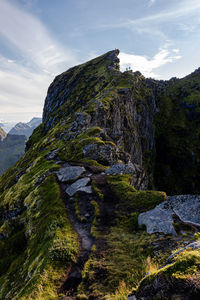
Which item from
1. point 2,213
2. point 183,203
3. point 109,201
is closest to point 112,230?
point 109,201

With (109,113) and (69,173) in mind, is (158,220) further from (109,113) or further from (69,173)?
(109,113)

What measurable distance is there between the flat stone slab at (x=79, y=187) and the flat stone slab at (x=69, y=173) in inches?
72.5

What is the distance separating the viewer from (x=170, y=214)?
16453mm

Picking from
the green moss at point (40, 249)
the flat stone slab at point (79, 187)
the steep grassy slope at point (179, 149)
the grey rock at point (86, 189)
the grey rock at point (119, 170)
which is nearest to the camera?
the green moss at point (40, 249)

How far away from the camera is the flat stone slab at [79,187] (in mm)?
25128

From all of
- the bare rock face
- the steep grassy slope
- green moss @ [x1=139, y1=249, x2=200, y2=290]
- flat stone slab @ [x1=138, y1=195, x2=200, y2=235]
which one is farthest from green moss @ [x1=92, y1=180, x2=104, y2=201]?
the steep grassy slope

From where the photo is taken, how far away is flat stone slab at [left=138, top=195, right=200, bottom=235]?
15211 millimetres

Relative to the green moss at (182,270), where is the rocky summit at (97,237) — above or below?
below

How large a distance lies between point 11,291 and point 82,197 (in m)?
11.8

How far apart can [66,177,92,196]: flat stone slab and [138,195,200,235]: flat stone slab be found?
9702 mm

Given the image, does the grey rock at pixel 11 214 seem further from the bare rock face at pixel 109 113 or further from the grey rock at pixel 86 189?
the bare rock face at pixel 109 113

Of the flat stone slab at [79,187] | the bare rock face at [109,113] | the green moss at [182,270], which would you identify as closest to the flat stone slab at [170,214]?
the green moss at [182,270]

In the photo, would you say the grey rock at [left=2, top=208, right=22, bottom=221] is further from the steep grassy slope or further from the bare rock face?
the steep grassy slope

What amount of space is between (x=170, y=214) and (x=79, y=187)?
1378 centimetres
